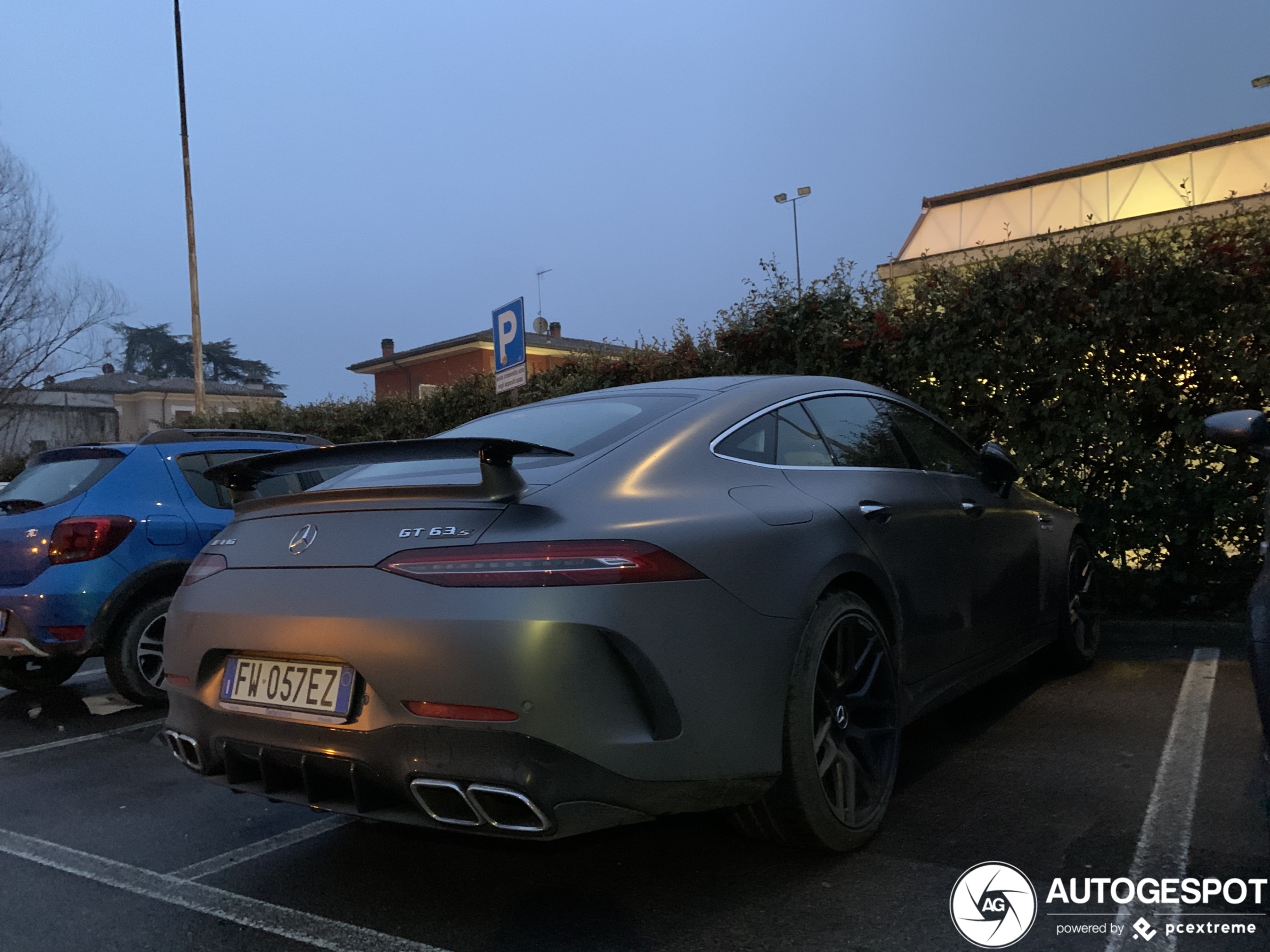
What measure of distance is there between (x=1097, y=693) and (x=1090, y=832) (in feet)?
6.46

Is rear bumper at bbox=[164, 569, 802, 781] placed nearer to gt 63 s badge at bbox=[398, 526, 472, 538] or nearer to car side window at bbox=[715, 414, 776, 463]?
gt 63 s badge at bbox=[398, 526, 472, 538]

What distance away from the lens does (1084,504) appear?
6.65m

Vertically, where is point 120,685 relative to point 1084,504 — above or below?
below

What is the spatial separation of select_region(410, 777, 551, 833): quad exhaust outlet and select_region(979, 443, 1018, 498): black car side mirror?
2.83 m

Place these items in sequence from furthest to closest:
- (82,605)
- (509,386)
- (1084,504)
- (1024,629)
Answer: (509,386), (1084,504), (82,605), (1024,629)

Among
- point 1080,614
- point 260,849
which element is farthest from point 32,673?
point 1080,614

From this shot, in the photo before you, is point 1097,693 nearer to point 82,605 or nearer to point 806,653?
point 806,653

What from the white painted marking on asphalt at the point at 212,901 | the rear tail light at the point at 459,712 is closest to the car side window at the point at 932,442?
the rear tail light at the point at 459,712

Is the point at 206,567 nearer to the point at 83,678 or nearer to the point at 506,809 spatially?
the point at 506,809

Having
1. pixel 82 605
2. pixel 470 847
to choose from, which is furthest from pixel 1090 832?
pixel 82 605

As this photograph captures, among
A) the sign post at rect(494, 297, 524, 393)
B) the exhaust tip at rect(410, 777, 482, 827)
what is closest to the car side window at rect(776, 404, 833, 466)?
the exhaust tip at rect(410, 777, 482, 827)

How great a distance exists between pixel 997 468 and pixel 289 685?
3151 millimetres

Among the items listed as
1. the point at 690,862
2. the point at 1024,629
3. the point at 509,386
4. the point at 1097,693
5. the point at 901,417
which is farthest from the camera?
the point at 509,386

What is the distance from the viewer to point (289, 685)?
2.65m
